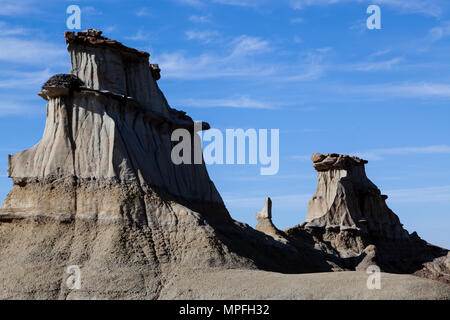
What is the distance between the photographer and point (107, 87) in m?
49.8

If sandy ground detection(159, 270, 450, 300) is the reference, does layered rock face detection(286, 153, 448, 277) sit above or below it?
above

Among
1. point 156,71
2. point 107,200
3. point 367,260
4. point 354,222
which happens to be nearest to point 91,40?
point 156,71

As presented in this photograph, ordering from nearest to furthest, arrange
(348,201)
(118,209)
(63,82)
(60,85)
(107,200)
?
(118,209) < (107,200) < (60,85) < (63,82) < (348,201)

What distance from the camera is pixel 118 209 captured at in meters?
45.2

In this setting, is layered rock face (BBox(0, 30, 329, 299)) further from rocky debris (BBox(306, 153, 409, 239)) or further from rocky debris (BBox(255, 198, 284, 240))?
rocky debris (BBox(306, 153, 409, 239))

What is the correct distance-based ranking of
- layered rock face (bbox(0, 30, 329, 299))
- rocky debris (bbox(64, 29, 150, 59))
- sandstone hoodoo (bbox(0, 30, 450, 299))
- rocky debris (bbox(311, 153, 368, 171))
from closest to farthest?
sandstone hoodoo (bbox(0, 30, 450, 299)) → layered rock face (bbox(0, 30, 329, 299)) → rocky debris (bbox(64, 29, 150, 59)) → rocky debris (bbox(311, 153, 368, 171))

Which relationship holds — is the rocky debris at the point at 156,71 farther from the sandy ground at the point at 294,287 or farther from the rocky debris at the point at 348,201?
the rocky debris at the point at 348,201

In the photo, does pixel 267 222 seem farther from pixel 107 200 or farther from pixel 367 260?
pixel 107 200

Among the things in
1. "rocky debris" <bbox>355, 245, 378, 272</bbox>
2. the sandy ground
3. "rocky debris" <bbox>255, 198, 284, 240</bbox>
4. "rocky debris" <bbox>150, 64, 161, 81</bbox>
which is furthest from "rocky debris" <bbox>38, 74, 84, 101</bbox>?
"rocky debris" <bbox>355, 245, 378, 272</bbox>

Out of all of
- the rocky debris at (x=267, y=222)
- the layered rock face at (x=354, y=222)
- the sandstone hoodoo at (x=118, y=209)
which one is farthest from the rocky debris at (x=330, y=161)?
the sandstone hoodoo at (x=118, y=209)

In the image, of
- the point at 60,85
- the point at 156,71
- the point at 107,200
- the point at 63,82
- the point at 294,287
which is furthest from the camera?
the point at 156,71

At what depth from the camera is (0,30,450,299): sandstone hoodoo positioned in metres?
41.7

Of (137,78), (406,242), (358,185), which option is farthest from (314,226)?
(137,78)
